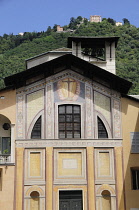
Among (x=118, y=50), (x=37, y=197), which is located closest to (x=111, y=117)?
(x=37, y=197)

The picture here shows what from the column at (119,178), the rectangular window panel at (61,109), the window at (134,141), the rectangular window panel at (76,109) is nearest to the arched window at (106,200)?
the column at (119,178)

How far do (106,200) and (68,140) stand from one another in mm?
4523

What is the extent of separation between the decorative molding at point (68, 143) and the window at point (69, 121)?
0.48 m

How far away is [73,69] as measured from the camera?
2544cm

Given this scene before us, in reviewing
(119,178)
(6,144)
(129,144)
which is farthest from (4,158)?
(129,144)

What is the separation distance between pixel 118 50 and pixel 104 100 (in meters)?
81.8

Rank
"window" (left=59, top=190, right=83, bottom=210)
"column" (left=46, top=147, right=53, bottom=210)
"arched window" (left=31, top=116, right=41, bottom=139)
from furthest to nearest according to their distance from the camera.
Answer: "arched window" (left=31, top=116, right=41, bottom=139)
"window" (left=59, top=190, right=83, bottom=210)
"column" (left=46, top=147, right=53, bottom=210)

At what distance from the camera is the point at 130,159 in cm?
2383

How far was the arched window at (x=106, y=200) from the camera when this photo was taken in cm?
2314

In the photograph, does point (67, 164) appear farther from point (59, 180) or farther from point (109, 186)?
point (109, 186)

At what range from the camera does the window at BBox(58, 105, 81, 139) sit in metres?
24.2

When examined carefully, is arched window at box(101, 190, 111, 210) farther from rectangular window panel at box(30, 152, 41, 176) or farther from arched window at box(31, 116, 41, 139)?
arched window at box(31, 116, 41, 139)

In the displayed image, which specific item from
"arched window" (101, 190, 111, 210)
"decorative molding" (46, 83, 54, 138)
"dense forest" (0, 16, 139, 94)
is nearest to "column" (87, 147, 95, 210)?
"arched window" (101, 190, 111, 210)

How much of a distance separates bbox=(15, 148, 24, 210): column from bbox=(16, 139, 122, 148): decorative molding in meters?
0.52
